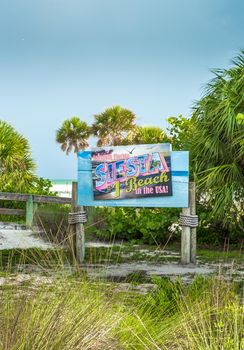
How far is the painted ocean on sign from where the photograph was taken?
8984 millimetres

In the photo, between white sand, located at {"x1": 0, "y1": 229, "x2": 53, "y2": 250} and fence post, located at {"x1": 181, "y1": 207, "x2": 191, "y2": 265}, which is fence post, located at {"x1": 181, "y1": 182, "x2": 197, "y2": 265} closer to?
fence post, located at {"x1": 181, "y1": 207, "x2": 191, "y2": 265}

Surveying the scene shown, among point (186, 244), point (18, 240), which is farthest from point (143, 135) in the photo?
point (186, 244)

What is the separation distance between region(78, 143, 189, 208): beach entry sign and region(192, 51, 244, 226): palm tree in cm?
127

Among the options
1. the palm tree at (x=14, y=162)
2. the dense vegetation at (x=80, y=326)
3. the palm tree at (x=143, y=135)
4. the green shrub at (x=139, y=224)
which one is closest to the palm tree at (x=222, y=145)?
the green shrub at (x=139, y=224)

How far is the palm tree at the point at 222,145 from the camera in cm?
1007

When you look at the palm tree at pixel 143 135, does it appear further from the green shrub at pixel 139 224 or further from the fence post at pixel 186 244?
the fence post at pixel 186 244

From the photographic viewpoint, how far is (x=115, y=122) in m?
39.4

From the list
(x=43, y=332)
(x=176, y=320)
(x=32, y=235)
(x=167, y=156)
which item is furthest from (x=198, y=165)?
(x=43, y=332)

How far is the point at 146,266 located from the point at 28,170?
45.0 ft

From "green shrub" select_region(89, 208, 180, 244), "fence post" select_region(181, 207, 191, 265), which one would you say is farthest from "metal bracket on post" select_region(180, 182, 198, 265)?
"green shrub" select_region(89, 208, 180, 244)

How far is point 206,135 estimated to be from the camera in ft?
35.7

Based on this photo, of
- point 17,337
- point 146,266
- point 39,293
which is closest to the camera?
point 17,337

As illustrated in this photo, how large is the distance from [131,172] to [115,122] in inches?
1202

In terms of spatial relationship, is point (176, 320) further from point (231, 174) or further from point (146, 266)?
point (231, 174)
